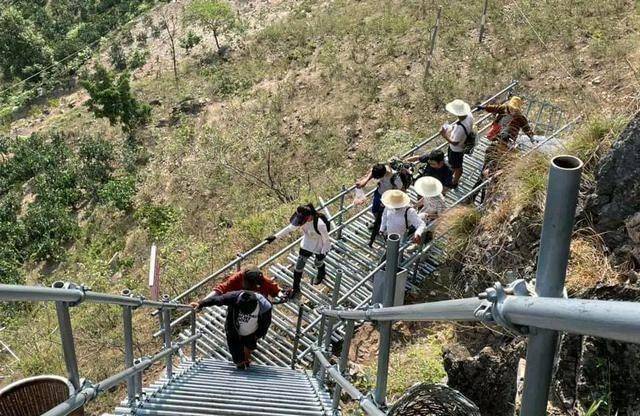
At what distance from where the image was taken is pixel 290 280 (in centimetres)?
Result: 785

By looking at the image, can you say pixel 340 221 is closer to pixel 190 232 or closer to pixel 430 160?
pixel 430 160

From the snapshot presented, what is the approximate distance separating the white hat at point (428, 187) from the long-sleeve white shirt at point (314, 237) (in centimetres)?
133

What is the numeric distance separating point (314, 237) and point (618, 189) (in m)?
3.46

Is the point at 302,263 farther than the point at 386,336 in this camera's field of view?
Yes

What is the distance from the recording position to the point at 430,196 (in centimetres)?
722

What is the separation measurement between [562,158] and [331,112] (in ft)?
47.9

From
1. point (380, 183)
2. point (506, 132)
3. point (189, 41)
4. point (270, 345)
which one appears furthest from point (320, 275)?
point (189, 41)

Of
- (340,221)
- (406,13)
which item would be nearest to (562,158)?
(340,221)


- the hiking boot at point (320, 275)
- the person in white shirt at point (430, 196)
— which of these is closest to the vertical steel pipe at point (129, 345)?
the hiking boot at point (320, 275)

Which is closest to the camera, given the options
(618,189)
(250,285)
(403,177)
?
(618,189)

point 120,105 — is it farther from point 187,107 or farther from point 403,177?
point 403,177

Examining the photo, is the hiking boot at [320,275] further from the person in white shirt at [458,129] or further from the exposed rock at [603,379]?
the exposed rock at [603,379]

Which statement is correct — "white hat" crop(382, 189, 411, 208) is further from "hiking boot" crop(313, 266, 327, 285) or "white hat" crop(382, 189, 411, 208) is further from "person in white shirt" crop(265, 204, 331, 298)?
"hiking boot" crop(313, 266, 327, 285)

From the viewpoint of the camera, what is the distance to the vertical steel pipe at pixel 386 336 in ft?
8.37
